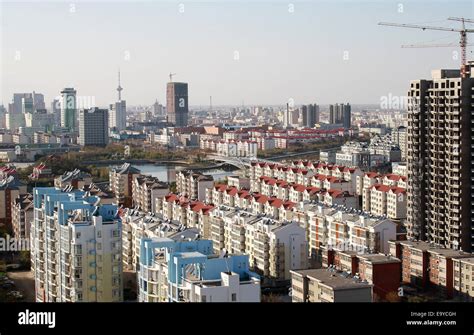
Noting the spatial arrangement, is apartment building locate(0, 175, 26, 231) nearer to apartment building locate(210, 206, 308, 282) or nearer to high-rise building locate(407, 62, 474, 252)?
apartment building locate(210, 206, 308, 282)

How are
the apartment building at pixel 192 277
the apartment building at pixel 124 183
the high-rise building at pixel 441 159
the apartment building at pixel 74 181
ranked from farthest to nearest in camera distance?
1. the apartment building at pixel 124 183
2. the apartment building at pixel 74 181
3. the high-rise building at pixel 441 159
4. the apartment building at pixel 192 277

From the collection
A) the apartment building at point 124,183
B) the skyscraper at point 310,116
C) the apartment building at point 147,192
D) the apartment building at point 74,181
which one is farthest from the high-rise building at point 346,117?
the apartment building at point 74,181

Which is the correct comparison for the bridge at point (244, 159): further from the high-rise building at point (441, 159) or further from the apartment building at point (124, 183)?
the high-rise building at point (441, 159)

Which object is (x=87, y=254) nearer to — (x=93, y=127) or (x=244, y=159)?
(x=244, y=159)

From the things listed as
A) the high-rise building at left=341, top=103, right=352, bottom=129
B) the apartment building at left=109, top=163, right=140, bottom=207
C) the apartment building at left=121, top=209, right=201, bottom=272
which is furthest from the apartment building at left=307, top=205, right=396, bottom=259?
the high-rise building at left=341, top=103, right=352, bottom=129

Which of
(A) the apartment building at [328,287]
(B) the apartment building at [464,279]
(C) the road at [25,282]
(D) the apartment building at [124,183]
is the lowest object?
(C) the road at [25,282]

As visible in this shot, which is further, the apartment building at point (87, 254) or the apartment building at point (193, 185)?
the apartment building at point (193, 185)

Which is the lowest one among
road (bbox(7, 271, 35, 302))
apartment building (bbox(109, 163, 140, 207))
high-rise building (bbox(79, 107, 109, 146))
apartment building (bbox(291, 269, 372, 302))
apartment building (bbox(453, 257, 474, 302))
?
road (bbox(7, 271, 35, 302))
